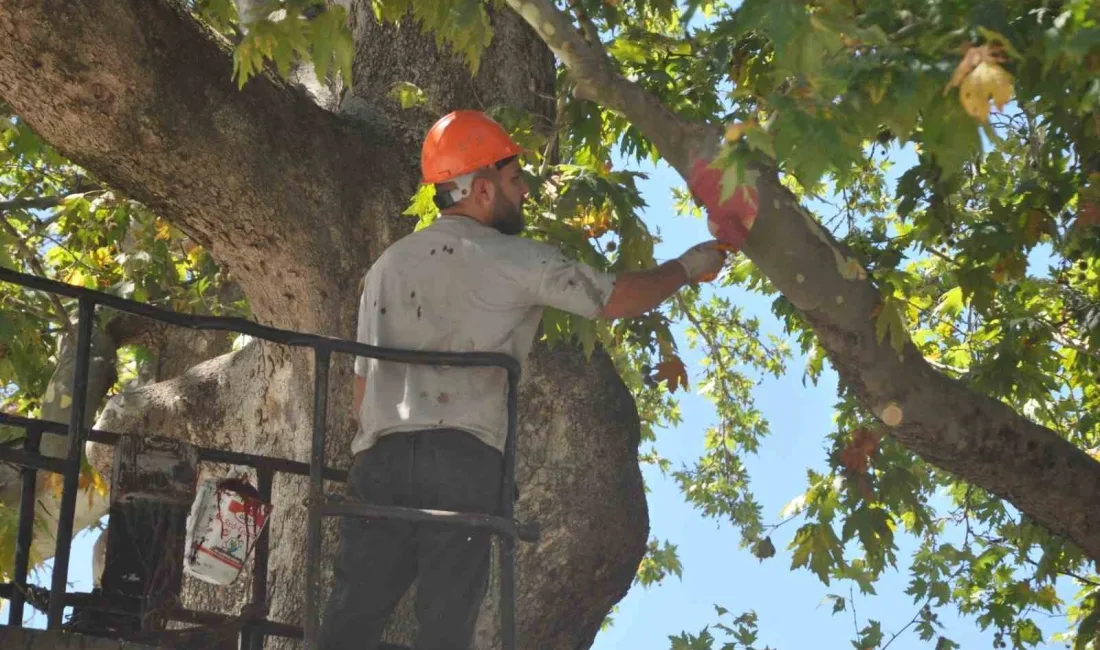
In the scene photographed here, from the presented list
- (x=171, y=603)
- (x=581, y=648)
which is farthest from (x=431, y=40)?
(x=171, y=603)

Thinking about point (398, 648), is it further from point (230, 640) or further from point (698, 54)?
point (698, 54)

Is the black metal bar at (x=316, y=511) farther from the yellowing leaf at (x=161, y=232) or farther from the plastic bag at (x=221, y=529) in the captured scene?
the yellowing leaf at (x=161, y=232)

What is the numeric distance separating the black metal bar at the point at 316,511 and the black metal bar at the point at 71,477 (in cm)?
60

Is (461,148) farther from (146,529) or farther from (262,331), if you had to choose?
(146,529)

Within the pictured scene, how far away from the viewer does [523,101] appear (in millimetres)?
6258

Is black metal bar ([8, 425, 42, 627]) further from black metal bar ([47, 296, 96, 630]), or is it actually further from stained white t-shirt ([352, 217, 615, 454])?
stained white t-shirt ([352, 217, 615, 454])

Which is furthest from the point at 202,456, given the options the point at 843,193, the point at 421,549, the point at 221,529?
the point at 843,193

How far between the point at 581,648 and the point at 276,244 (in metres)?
1.94

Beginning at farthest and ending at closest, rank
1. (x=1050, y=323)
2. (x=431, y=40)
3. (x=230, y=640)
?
(x=1050, y=323), (x=431, y=40), (x=230, y=640)

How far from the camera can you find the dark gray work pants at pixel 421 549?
4.17 metres

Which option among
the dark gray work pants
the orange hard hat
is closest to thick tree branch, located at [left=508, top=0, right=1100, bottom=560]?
the orange hard hat

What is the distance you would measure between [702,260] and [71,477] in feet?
6.27

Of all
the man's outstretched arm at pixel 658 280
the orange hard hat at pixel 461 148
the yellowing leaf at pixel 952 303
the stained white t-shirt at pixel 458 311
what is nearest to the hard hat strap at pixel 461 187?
the orange hard hat at pixel 461 148

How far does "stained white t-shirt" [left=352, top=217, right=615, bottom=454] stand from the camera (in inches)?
170
